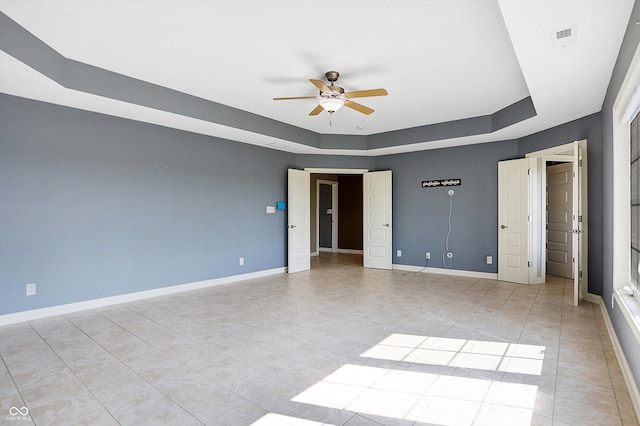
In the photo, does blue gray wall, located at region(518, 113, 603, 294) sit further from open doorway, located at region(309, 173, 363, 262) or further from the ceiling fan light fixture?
open doorway, located at region(309, 173, 363, 262)

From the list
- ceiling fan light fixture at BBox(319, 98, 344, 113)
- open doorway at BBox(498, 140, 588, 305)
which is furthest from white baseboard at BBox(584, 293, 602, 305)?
ceiling fan light fixture at BBox(319, 98, 344, 113)

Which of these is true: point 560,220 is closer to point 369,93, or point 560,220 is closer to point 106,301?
point 369,93

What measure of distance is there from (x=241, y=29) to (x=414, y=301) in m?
3.80

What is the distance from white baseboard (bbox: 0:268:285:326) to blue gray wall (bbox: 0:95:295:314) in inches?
2.5

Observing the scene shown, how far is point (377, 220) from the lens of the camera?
7.24 metres

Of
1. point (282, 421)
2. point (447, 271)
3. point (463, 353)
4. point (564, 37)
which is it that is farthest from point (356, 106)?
point (447, 271)

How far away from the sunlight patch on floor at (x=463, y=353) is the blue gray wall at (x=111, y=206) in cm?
348

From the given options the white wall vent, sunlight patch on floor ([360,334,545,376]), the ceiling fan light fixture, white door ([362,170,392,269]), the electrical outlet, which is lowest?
sunlight patch on floor ([360,334,545,376])

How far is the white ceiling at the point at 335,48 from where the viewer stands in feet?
8.11

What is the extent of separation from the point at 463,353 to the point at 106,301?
4.26m

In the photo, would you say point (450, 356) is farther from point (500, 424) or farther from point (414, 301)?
point (414, 301)

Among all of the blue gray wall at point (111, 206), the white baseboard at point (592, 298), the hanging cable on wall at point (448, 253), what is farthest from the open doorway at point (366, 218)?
the white baseboard at point (592, 298)

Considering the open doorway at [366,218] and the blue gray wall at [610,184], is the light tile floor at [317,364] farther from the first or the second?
the open doorway at [366,218]

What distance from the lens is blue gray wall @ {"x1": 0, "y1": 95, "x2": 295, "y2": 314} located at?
370 cm
